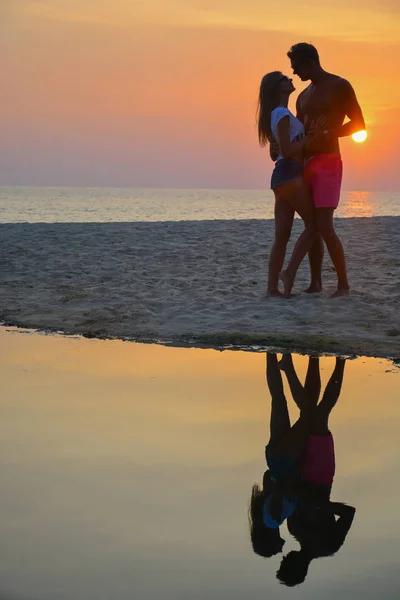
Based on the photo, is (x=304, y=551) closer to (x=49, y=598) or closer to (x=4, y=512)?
(x=49, y=598)

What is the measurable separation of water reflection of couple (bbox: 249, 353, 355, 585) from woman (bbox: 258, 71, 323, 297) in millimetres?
3606

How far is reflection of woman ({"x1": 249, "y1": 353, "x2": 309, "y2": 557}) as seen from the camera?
2.99 metres

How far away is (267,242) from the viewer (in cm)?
1287

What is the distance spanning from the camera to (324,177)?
828 cm

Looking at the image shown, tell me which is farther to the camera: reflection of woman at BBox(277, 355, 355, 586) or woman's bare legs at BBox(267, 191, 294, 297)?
woman's bare legs at BBox(267, 191, 294, 297)

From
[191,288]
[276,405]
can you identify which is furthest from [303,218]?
[276,405]

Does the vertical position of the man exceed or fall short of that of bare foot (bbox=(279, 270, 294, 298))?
it exceeds it

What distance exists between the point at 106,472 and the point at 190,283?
621 cm

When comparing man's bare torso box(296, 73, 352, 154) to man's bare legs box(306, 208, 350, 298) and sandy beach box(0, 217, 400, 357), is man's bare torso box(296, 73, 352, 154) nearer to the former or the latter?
man's bare legs box(306, 208, 350, 298)

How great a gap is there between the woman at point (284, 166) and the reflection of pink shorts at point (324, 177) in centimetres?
7

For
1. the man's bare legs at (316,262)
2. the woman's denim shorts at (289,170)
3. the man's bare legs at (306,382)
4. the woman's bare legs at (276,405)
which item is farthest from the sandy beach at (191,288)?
the woman's denim shorts at (289,170)

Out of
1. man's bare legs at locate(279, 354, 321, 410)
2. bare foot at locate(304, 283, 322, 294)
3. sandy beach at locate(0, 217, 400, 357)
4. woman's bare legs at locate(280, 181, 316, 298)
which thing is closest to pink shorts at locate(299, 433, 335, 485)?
man's bare legs at locate(279, 354, 321, 410)

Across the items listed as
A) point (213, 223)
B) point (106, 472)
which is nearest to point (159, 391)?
point (106, 472)

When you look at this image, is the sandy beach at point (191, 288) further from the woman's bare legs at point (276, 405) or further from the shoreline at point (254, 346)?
the woman's bare legs at point (276, 405)
